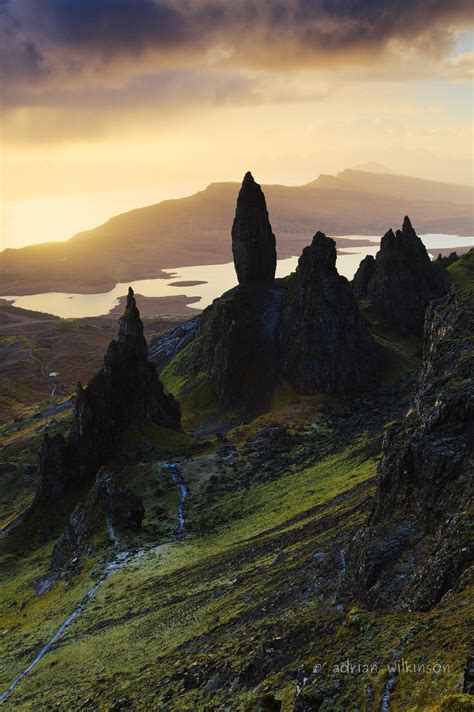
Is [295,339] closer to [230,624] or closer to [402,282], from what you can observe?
[402,282]

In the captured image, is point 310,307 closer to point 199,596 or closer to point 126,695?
point 199,596

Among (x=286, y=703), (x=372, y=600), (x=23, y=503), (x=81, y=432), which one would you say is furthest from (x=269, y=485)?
(x=286, y=703)

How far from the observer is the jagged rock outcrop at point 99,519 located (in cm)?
6588

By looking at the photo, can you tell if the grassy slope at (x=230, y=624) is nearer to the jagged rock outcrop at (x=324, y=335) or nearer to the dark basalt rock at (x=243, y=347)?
the jagged rock outcrop at (x=324, y=335)

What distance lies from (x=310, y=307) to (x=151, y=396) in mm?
38306

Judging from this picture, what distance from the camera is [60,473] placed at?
270 feet

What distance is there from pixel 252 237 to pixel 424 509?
112 metres

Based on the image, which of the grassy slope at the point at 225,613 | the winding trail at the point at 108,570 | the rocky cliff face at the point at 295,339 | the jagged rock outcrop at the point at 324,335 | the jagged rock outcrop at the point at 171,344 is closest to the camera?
the grassy slope at the point at 225,613

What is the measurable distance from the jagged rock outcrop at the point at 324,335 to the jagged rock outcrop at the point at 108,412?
26.9m

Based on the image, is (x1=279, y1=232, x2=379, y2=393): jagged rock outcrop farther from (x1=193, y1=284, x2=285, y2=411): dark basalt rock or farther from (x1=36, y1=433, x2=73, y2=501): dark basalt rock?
(x1=36, y1=433, x2=73, y2=501): dark basalt rock

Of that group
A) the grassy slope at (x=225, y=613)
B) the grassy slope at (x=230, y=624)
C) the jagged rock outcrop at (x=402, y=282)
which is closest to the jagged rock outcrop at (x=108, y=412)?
the grassy slope at (x=225, y=613)

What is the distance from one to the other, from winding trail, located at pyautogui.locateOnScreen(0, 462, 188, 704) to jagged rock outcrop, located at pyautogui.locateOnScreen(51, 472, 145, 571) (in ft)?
3.56

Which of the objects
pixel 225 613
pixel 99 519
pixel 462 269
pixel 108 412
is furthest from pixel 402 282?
pixel 225 613

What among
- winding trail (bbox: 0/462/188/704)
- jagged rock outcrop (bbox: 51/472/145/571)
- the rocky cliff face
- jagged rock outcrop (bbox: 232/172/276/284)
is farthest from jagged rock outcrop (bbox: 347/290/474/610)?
jagged rock outcrop (bbox: 232/172/276/284)
